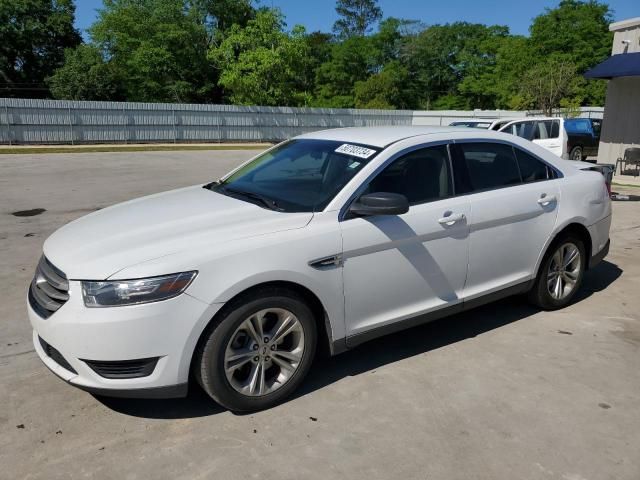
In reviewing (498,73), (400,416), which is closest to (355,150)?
(400,416)

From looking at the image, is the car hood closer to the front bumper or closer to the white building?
the front bumper

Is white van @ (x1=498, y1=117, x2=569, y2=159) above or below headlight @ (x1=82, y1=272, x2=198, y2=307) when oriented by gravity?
above

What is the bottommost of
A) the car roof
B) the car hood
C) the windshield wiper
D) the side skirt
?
the side skirt

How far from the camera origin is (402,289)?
3.69m

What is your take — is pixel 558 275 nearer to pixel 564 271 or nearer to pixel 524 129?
pixel 564 271

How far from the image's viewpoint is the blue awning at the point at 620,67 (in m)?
13.7

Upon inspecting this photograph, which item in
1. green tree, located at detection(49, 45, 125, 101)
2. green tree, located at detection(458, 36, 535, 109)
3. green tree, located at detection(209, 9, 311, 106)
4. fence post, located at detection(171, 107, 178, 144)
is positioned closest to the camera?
fence post, located at detection(171, 107, 178, 144)

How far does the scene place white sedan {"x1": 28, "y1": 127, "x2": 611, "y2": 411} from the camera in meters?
2.88

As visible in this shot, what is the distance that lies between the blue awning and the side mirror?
42.4 feet

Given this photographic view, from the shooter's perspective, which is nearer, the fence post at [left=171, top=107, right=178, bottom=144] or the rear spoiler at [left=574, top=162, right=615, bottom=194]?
the rear spoiler at [left=574, top=162, right=615, bottom=194]

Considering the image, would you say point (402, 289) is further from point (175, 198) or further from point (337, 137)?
point (175, 198)


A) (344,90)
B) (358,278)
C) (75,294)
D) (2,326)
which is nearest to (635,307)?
(358,278)

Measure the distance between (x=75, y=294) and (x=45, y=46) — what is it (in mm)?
56878

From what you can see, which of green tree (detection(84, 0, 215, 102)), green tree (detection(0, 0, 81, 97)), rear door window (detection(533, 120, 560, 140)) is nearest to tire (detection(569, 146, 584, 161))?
rear door window (detection(533, 120, 560, 140))
